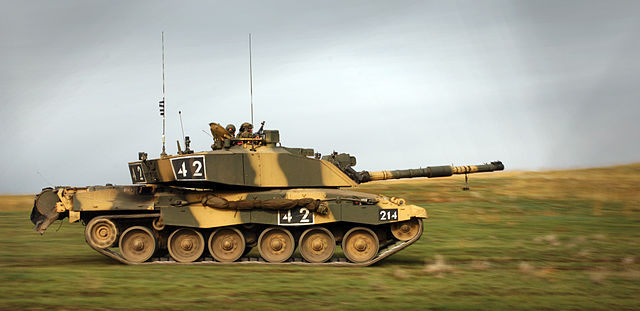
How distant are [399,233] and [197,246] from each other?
5.02m

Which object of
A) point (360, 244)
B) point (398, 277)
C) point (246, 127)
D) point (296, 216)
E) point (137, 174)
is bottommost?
point (398, 277)

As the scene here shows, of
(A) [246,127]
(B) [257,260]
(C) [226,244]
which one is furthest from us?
(A) [246,127]

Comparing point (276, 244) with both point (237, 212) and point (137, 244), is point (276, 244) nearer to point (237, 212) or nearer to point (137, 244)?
point (237, 212)

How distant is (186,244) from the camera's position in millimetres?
14844

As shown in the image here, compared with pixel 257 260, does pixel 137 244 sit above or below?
above

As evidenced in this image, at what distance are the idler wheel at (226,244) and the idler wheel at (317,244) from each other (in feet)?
5.03

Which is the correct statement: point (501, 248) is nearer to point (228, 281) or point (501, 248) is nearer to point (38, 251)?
point (228, 281)

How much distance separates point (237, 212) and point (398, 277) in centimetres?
425

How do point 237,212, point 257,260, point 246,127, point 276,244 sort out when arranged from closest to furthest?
point 237,212
point 276,244
point 257,260
point 246,127

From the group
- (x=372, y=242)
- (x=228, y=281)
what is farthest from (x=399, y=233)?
(x=228, y=281)

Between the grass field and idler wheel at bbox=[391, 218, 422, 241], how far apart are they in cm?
71

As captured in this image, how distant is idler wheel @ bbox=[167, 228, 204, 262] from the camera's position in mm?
14844

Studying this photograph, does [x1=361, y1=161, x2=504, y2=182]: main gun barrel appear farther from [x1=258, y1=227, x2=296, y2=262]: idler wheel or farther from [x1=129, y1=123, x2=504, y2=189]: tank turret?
[x1=258, y1=227, x2=296, y2=262]: idler wheel

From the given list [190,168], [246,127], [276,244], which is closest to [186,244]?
[190,168]
